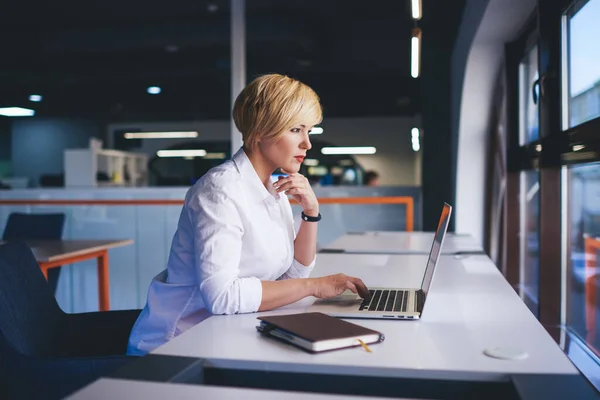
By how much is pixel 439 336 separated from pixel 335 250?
161 cm

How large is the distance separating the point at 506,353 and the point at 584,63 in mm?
2172

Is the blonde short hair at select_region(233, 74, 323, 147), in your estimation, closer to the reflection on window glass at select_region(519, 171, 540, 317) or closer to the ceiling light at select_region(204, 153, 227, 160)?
the reflection on window glass at select_region(519, 171, 540, 317)

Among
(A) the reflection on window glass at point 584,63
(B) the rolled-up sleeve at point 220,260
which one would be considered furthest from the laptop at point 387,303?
(A) the reflection on window glass at point 584,63

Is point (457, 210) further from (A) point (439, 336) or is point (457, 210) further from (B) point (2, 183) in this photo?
(B) point (2, 183)

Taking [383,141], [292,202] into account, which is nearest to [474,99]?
[292,202]

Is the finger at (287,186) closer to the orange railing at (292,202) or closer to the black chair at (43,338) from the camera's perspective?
the black chair at (43,338)

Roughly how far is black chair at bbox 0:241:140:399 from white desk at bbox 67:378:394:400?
38 cm

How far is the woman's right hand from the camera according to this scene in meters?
1.52

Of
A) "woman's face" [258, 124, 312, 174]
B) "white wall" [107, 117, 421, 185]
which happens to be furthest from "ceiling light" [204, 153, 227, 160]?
"woman's face" [258, 124, 312, 174]

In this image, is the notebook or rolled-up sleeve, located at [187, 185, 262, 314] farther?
rolled-up sleeve, located at [187, 185, 262, 314]

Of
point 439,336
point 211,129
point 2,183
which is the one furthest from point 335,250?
point 211,129

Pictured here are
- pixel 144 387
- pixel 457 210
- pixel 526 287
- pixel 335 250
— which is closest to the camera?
pixel 144 387

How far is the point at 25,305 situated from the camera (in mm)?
1644

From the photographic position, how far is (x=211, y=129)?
1232 cm
